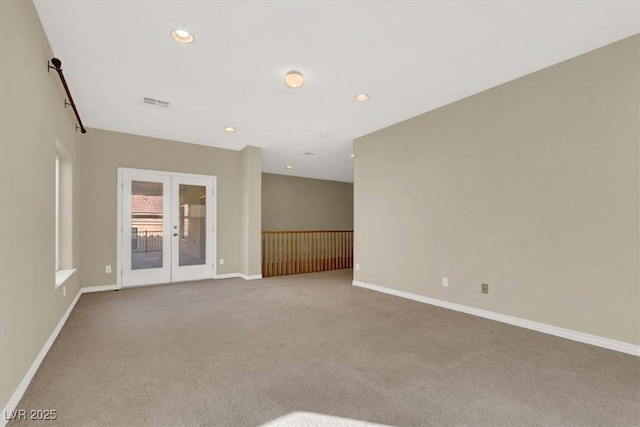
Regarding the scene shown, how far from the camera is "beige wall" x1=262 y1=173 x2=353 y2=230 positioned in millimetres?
9336

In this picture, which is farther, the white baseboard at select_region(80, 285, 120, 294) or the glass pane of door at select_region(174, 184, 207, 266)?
the glass pane of door at select_region(174, 184, 207, 266)

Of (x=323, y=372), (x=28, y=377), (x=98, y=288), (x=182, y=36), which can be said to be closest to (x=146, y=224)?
(x=98, y=288)

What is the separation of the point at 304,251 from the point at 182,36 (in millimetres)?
5263

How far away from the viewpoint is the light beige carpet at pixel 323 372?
5.85 ft

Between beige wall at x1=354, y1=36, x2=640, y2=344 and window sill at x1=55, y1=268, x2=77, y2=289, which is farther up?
beige wall at x1=354, y1=36, x2=640, y2=344

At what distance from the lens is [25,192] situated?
6.88 ft

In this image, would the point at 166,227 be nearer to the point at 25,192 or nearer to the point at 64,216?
the point at 64,216

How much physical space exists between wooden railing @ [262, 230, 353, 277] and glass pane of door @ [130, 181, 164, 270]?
2060 mm

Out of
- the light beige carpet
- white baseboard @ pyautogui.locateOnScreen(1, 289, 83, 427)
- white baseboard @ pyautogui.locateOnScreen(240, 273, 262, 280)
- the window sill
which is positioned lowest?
white baseboard @ pyautogui.locateOnScreen(240, 273, 262, 280)

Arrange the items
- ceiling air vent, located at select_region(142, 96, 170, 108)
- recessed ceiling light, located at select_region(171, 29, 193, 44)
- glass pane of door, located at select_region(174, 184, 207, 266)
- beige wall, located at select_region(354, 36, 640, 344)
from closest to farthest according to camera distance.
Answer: recessed ceiling light, located at select_region(171, 29, 193, 44), beige wall, located at select_region(354, 36, 640, 344), ceiling air vent, located at select_region(142, 96, 170, 108), glass pane of door, located at select_region(174, 184, 207, 266)

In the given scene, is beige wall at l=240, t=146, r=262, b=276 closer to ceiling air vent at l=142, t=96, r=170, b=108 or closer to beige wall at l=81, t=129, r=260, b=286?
beige wall at l=81, t=129, r=260, b=286

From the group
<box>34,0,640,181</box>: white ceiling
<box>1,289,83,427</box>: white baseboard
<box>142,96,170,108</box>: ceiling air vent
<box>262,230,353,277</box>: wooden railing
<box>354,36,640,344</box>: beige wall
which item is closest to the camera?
<box>1,289,83,427</box>: white baseboard

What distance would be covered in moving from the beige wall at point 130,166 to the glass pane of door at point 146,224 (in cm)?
29

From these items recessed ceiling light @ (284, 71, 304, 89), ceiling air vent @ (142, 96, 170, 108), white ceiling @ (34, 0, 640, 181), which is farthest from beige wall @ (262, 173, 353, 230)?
recessed ceiling light @ (284, 71, 304, 89)
